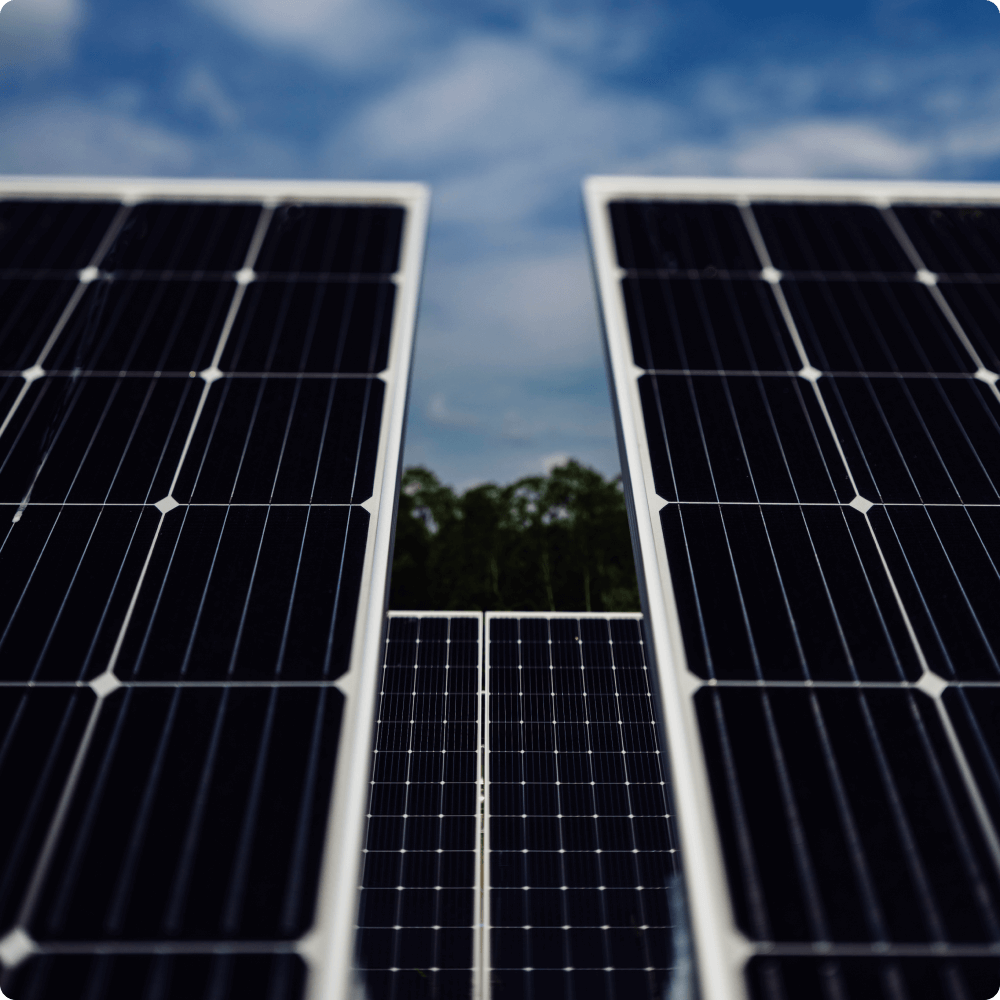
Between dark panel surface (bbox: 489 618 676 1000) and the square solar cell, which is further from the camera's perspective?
the square solar cell

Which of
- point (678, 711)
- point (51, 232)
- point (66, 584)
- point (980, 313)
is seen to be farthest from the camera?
point (51, 232)

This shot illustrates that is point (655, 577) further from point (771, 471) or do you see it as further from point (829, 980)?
point (829, 980)

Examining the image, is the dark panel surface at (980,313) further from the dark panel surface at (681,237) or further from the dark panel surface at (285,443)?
the dark panel surface at (285,443)

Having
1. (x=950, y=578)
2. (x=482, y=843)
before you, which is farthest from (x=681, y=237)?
(x=482, y=843)

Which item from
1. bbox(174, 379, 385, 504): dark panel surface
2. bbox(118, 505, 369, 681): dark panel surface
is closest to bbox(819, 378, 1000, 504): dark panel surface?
bbox(174, 379, 385, 504): dark panel surface

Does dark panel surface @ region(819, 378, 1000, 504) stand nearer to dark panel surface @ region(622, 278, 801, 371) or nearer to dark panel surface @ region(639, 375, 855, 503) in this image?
dark panel surface @ region(639, 375, 855, 503)

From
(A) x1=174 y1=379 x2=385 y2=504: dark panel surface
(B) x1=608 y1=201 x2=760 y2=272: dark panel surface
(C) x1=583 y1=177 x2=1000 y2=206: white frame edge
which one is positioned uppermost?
(C) x1=583 y1=177 x2=1000 y2=206: white frame edge

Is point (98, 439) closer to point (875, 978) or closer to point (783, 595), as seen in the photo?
point (783, 595)
